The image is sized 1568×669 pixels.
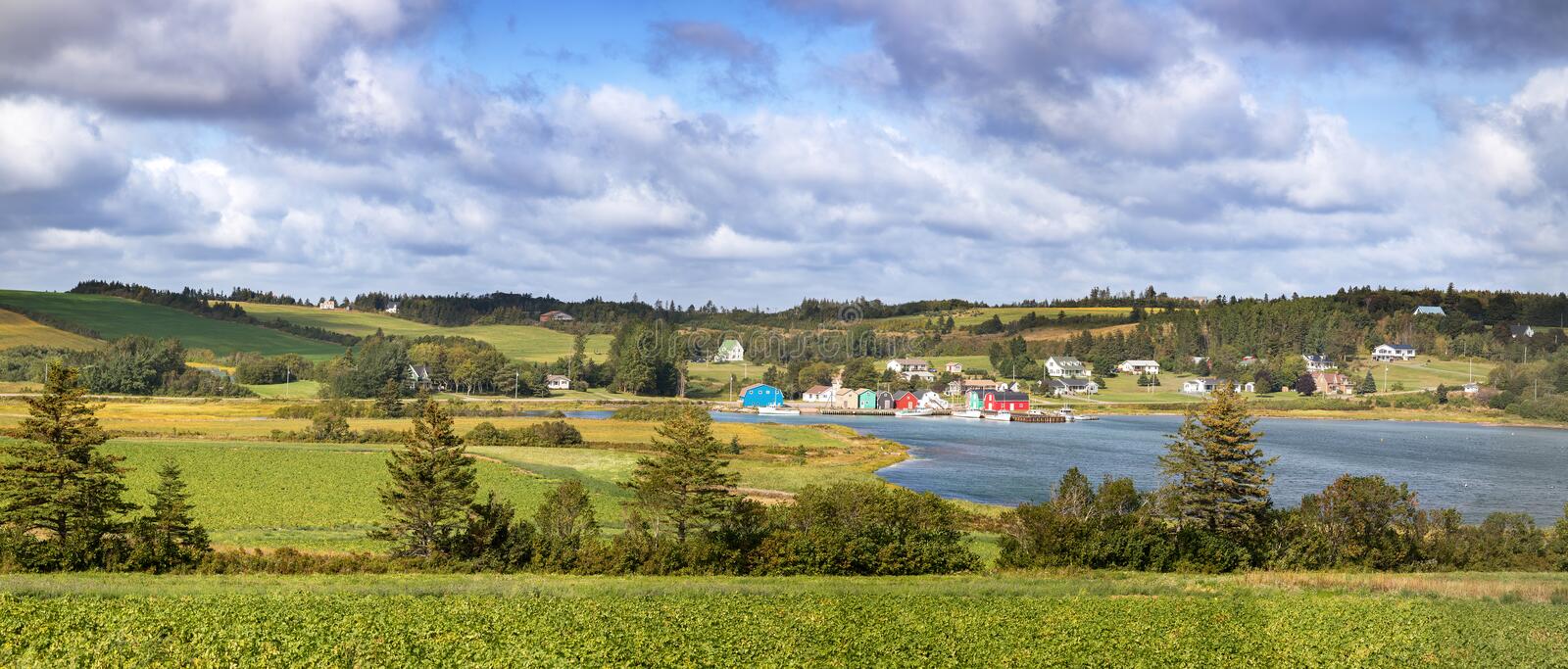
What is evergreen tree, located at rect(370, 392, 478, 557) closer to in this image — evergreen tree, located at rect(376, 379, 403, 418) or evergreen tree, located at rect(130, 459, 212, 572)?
evergreen tree, located at rect(130, 459, 212, 572)

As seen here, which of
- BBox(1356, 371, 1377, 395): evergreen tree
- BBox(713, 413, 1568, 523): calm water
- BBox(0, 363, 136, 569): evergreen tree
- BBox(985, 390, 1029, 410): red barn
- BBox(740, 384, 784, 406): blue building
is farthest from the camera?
BBox(1356, 371, 1377, 395): evergreen tree

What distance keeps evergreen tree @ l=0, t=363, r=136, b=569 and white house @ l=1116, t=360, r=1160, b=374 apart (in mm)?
158103

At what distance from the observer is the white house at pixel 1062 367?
560ft

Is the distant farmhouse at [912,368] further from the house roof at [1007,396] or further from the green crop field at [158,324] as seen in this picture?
the green crop field at [158,324]

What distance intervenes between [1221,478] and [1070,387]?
121604 mm

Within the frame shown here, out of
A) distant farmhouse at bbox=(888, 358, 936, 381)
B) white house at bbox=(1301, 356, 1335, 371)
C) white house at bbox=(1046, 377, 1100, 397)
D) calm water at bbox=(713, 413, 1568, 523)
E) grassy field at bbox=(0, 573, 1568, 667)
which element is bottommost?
calm water at bbox=(713, 413, 1568, 523)

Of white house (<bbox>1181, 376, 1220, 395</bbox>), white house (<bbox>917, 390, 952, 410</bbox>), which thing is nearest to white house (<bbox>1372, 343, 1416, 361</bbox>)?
white house (<bbox>1181, 376, 1220, 395</bbox>)

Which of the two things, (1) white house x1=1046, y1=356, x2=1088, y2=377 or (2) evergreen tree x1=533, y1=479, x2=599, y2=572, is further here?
(1) white house x1=1046, y1=356, x2=1088, y2=377

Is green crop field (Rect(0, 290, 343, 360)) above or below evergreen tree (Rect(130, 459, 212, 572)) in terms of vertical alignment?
above

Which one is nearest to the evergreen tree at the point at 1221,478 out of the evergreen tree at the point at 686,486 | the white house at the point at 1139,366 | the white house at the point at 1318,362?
the evergreen tree at the point at 686,486

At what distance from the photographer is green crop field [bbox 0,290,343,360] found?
156 meters

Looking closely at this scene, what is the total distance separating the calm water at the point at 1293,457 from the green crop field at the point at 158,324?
266 ft

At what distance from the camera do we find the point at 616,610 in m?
22.4

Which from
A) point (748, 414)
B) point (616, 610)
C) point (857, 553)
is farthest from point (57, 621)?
point (748, 414)
